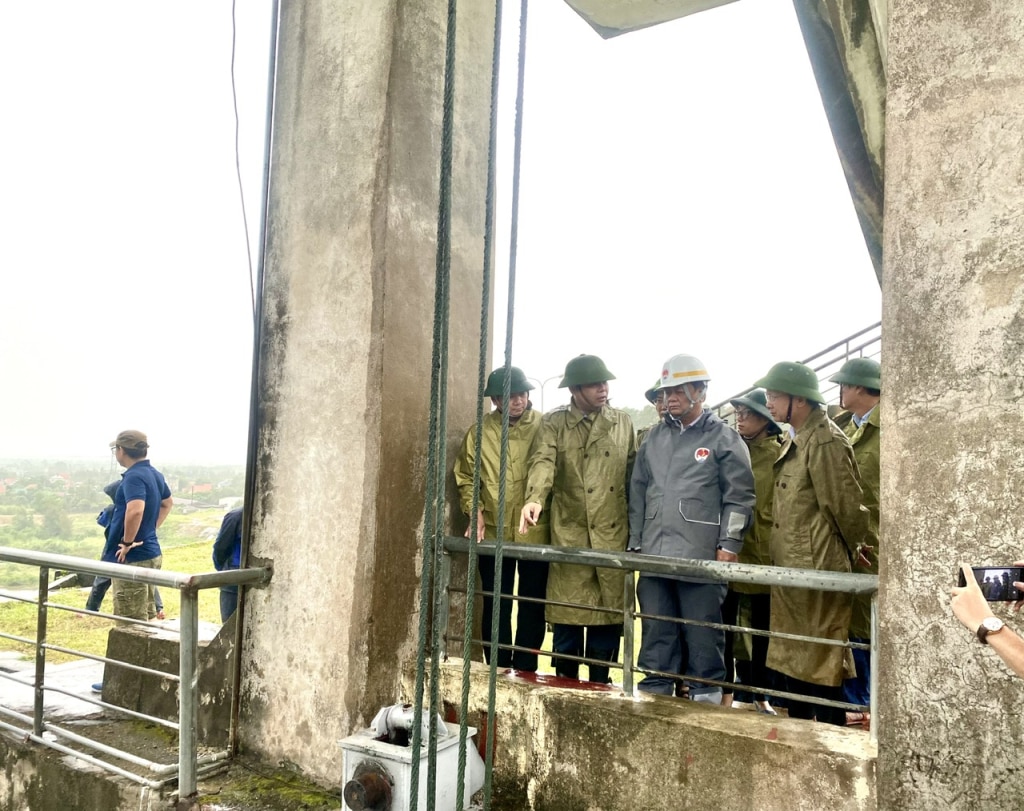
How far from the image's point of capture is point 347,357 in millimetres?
3346

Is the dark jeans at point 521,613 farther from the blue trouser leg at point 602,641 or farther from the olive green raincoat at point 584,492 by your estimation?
the blue trouser leg at point 602,641

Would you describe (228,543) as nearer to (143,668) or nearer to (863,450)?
(143,668)

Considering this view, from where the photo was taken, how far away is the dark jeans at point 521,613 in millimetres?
3619

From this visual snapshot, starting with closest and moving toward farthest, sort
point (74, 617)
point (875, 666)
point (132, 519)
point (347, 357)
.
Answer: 1. point (875, 666)
2. point (347, 357)
3. point (132, 519)
4. point (74, 617)

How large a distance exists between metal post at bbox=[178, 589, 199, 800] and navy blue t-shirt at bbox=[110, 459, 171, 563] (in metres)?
2.70

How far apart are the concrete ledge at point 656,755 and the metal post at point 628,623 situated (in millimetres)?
79

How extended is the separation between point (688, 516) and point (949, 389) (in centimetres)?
137

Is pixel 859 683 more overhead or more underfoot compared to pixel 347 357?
more underfoot

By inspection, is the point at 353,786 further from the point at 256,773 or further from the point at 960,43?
the point at 960,43

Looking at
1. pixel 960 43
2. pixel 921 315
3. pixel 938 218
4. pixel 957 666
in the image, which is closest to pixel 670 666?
pixel 957 666

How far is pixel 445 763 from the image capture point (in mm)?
2787

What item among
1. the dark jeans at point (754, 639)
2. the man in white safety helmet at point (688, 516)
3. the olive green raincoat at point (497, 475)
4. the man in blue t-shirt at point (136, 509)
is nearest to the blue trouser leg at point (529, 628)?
the olive green raincoat at point (497, 475)

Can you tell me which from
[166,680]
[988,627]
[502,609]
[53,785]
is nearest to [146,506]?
[166,680]

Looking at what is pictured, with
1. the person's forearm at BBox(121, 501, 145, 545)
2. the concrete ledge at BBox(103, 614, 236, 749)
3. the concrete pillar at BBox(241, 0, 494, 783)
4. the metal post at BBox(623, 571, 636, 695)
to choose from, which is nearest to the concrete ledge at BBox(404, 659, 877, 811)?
the metal post at BBox(623, 571, 636, 695)
